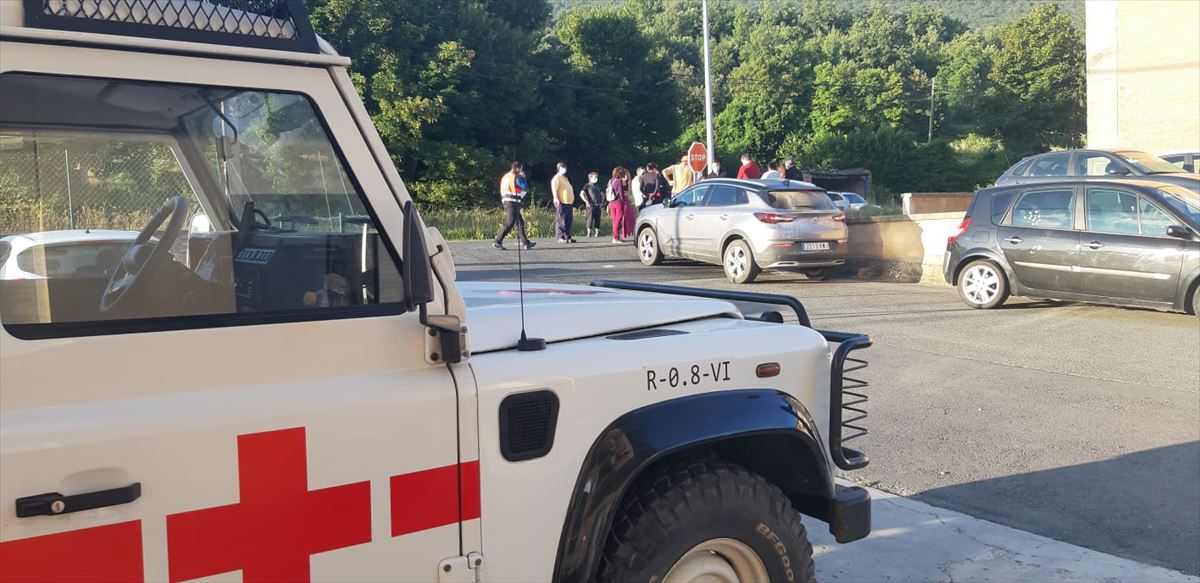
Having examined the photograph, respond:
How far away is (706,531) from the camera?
115 inches

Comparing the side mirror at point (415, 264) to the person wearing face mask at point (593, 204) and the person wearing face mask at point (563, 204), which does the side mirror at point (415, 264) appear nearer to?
the person wearing face mask at point (563, 204)

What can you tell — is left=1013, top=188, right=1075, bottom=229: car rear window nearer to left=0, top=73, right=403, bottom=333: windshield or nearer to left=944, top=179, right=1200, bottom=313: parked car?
left=944, top=179, right=1200, bottom=313: parked car

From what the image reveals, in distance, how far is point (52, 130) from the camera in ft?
7.10

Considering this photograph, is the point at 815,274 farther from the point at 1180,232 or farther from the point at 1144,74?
the point at 1144,74

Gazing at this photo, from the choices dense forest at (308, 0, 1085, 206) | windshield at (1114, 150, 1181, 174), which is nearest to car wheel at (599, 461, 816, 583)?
windshield at (1114, 150, 1181, 174)

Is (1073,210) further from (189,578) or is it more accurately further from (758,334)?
(189,578)


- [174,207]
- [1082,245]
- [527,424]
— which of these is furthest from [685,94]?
[174,207]

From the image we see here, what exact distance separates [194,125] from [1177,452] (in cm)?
634

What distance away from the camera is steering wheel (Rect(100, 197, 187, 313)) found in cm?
215

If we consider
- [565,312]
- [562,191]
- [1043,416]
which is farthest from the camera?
[562,191]

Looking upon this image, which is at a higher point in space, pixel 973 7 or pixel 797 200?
pixel 973 7

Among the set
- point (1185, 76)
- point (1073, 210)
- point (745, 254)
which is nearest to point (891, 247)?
point (745, 254)

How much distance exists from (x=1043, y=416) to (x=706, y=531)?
5220 millimetres

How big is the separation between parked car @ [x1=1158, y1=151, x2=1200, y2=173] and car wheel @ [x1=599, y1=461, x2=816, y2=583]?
1792 centimetres
